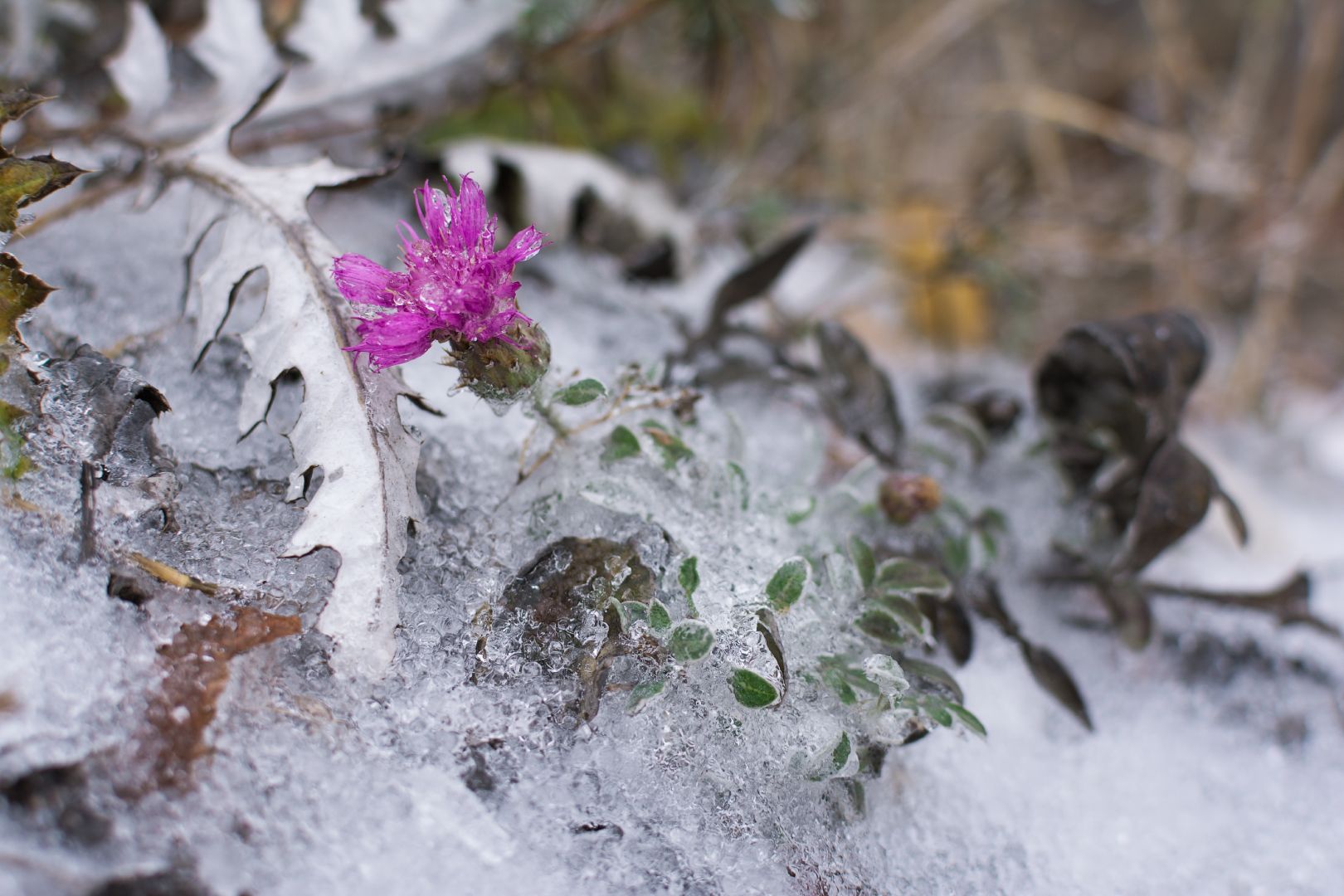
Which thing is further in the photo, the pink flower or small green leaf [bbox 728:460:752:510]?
small green leaf [bbox 728:460:752:510]

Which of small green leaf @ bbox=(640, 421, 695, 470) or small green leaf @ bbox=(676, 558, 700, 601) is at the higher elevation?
small green leaf @ bbox=(640, 421, 695, 470)

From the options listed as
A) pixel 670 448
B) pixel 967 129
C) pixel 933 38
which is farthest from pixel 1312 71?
pixel 670 448

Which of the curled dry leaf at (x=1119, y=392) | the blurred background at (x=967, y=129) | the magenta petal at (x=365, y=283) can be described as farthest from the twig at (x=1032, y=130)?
the magenta petal at (x=365, y=283)

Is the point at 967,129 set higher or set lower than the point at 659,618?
lower

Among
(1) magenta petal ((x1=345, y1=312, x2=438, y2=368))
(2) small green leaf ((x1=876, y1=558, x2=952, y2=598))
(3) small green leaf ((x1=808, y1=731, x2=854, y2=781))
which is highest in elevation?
(1) magenta petal ((x1=345, y1=312, x2=438, y2=368))

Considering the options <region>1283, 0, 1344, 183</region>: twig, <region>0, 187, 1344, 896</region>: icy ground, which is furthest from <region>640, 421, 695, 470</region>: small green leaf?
<region>1283, 0, 1344, 183</region>: twig

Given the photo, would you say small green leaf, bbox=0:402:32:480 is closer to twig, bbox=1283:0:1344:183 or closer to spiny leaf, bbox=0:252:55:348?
spiny leaf, bbox=0:252:55:348

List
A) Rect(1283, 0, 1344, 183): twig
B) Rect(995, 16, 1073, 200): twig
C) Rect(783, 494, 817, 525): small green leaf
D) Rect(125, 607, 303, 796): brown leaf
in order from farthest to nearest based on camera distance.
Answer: Rect(995, 16, 1073, 200): twig
Rect(1283, 0, 1344, 183): twig
Rect(783, 494, 817, 525): small green leaf
Rect(125, 607, 303, 796): brown leaf

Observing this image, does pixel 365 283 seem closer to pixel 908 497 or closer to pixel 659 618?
pixel 659 618

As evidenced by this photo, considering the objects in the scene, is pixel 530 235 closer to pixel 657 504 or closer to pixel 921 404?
pixel 657 504
